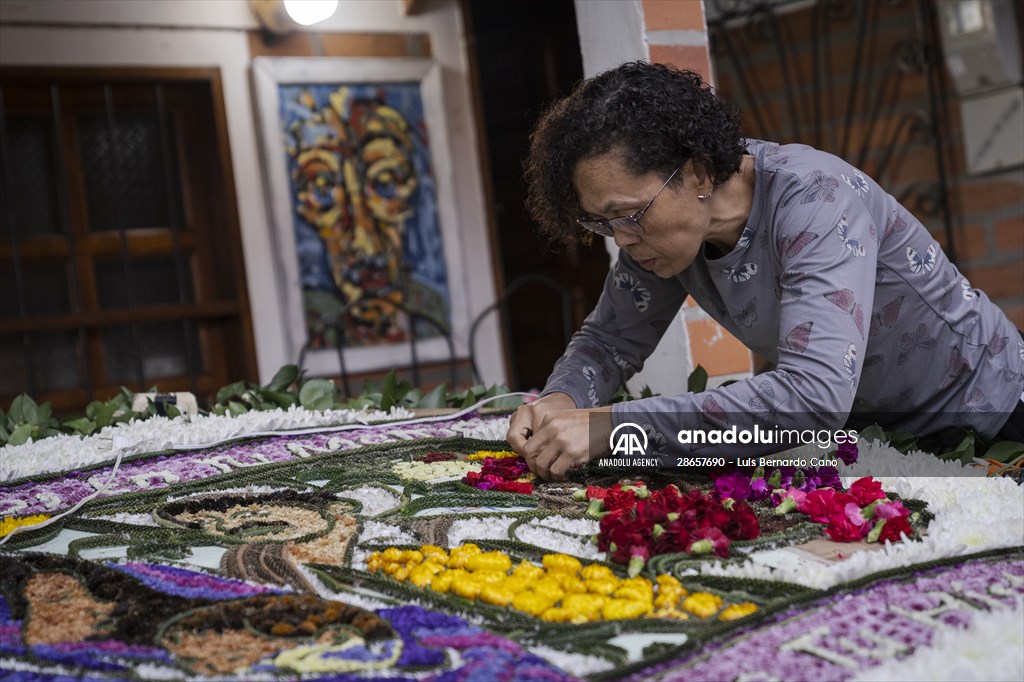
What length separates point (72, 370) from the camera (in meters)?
3.81

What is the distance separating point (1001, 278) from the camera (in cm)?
342

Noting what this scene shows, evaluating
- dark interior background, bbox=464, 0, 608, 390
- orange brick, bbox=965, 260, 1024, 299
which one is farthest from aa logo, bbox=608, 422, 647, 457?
dark interior background, bbox=464, 0, 608, 390

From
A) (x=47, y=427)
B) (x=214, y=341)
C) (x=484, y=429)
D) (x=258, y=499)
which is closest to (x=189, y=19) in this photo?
(x=214, y=341)

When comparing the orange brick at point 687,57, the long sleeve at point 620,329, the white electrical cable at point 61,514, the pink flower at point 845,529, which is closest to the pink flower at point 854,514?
the pink flower at point 845,529

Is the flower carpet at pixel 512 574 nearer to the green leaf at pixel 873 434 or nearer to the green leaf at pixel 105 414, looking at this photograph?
the green leaf at pixel 873 434

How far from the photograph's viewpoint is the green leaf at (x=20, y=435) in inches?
83.0

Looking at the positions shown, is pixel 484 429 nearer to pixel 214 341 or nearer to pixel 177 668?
A: pixel 177 668

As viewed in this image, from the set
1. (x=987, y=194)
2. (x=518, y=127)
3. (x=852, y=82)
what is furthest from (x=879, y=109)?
A: (x=518, y=127)

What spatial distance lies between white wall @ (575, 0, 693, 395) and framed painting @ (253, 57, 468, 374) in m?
1.57

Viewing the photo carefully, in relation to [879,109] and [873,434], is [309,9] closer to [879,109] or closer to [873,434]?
[879,109]

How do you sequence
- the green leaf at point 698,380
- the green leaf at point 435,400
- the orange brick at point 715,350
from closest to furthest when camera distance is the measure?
the green leaf at point 698,380, the orange brick at point 715,350, the green leaf at point 435,400

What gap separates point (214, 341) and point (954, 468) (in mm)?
3117

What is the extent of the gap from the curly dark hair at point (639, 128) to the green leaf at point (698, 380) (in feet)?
1.82

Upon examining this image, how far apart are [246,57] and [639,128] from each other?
270cm
